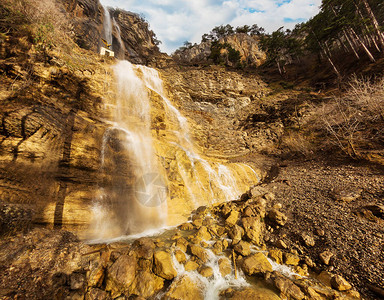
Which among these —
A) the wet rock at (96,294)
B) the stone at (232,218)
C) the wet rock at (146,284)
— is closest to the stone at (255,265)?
the stone at (232,218)

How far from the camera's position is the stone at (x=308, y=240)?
532cm

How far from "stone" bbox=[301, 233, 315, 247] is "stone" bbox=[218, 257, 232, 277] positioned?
3096mm

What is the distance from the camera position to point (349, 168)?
8.79 meters

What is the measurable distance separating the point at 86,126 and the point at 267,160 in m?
17.1

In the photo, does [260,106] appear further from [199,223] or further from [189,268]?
[189,268]

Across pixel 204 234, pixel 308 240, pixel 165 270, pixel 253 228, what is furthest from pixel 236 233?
pixel 165 270

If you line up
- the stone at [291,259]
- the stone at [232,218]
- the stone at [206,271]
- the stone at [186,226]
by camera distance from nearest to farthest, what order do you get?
the stone at [206,271]
the stone at [291,259]
the stone at [232,218]
the stone at [186,226]

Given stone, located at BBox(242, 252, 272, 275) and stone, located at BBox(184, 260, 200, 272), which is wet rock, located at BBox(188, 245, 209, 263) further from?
stone, located at BBox(242, 252, 272, 275)

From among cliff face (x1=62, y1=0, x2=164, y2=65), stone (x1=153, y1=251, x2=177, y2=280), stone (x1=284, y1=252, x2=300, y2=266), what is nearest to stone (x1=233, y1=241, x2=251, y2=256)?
stone (x1=284, y1=252, x2=300, y2=266)

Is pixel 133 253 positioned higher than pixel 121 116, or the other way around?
pixel 121 116

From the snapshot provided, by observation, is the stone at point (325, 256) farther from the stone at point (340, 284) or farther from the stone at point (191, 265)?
the stone at point (191, 265)

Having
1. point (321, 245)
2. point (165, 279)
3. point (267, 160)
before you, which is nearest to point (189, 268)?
point (165, 279)

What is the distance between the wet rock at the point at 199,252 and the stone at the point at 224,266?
1.68 feet

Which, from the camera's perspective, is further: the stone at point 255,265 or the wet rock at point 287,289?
the stone at point 255,265
